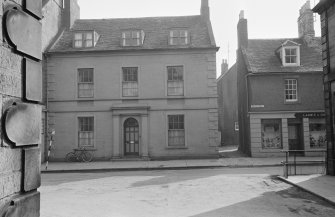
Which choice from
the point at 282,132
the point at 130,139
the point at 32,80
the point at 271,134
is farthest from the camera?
A: the point at 271,134

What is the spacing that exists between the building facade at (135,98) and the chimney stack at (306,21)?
→ 9.23 m

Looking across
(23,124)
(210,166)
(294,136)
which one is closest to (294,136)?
(294,136)

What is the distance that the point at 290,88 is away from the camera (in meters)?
24.2

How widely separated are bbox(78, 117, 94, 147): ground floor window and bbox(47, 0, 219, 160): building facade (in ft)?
0.22

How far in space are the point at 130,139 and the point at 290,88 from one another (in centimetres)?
1239

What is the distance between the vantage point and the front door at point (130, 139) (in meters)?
22.8

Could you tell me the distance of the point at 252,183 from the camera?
1291cm

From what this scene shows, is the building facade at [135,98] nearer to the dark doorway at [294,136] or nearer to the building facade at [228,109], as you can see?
the dark doorway at [294,136]

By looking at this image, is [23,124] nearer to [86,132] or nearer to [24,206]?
[24,206]

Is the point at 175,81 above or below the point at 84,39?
below

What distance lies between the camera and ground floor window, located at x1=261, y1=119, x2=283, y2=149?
24.0 meters

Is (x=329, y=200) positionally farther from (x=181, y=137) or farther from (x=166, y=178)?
(x=181, y=137)

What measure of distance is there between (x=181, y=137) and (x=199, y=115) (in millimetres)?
1975

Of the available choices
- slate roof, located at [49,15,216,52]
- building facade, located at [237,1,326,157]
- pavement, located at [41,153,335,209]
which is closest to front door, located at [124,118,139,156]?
pavement, located at [41,153,335,209]
